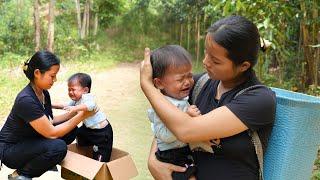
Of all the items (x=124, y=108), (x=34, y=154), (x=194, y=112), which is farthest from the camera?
(x=124, y=108)

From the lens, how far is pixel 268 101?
1712 millimetres

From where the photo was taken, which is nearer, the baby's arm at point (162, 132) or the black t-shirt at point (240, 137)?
the black t-shirt at point (240, 137)

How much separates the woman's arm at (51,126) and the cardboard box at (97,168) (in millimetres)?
205

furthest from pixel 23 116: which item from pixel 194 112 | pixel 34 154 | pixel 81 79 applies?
pixel 194 112

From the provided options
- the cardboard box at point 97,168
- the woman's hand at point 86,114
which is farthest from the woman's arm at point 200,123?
the woman's hand at point 86,114

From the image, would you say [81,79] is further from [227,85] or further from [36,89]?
[227,85]

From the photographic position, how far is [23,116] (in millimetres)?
3084

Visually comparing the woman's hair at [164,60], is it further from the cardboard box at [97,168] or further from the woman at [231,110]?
the cardboard box at [97,168]

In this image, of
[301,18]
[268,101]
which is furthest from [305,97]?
[301,18]

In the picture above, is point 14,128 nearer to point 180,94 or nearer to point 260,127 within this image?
point 180,94

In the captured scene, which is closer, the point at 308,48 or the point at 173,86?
the point at 173,86

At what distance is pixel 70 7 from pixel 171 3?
185 inches

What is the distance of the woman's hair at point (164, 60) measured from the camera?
2008 mm

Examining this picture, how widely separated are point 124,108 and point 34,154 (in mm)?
4449
